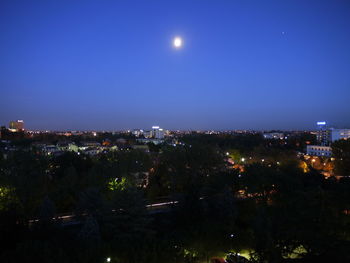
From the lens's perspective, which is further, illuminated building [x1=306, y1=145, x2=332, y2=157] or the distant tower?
the distant tower

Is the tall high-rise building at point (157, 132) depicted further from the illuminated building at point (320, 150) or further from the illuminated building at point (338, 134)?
the illuminated building at point (320, 150)

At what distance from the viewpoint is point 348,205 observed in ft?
36.1

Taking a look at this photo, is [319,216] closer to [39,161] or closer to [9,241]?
[9,241]

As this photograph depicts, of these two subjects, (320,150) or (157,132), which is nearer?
(320,150)

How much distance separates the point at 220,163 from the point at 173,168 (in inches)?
160

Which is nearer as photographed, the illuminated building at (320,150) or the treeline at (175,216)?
the treeline at (175,216)

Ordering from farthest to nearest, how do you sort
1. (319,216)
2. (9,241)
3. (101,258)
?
(9,241), (319,216), (101,258)

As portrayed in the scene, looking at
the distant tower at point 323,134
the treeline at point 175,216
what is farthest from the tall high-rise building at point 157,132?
the treeline at point 175,216

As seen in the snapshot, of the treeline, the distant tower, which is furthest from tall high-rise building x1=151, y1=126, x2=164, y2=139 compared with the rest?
the treeline

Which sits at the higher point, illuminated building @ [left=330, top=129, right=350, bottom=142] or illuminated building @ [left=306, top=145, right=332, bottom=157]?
illuminated building @ [left=330, top=129, right=350, bottom=142]

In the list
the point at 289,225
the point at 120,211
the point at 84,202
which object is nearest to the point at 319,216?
the point at 289,225

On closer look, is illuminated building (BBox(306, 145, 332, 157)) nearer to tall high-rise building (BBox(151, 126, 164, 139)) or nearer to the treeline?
the treeline

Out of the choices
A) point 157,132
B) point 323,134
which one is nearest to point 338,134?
point 323,134

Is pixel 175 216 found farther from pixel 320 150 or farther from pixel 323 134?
pixel 323 134
